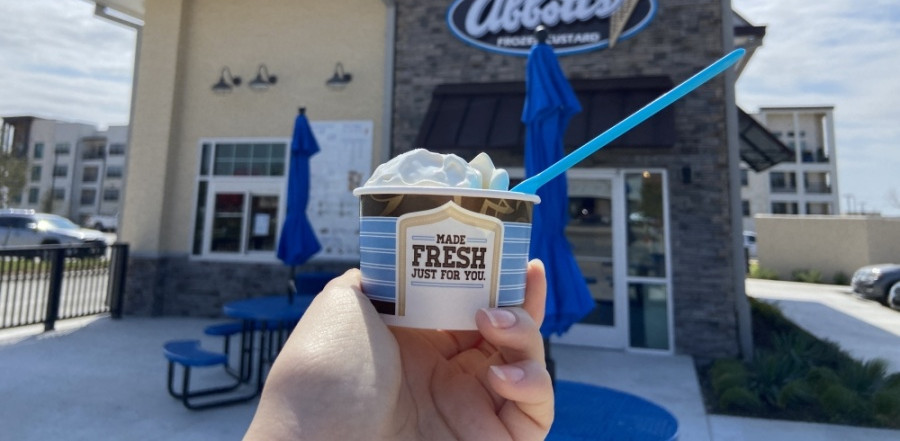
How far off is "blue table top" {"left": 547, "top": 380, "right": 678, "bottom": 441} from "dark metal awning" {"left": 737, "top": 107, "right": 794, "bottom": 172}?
5858 mm

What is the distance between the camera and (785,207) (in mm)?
54438

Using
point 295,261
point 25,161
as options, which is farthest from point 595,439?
point 25,161

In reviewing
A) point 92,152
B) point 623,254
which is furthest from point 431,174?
point 92,152

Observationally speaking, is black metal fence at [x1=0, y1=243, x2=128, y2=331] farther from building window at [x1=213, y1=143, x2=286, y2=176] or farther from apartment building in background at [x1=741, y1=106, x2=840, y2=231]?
apartment building in background at [x1=741, y1=106, x2=840, y2=231]

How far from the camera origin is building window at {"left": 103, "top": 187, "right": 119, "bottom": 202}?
62781mm

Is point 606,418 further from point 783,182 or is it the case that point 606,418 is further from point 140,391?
point 783,182

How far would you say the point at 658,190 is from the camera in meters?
6.71

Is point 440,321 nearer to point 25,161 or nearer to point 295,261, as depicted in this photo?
point 295,261

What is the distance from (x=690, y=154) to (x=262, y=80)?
24.6 ft

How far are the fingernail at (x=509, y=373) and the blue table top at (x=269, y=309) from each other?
3.99m

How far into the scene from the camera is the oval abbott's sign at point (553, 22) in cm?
697

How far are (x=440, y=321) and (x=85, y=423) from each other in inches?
181

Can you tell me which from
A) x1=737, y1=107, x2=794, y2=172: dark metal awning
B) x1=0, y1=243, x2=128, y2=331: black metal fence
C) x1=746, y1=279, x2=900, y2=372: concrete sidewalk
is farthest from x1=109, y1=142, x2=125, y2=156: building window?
x1=737, y1=107, x2=794, y2=172: dark metal awning

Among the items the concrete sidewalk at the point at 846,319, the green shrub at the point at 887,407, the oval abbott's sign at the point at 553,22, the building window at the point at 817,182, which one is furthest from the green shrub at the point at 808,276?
the building window at the point at 817,182
